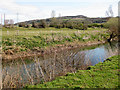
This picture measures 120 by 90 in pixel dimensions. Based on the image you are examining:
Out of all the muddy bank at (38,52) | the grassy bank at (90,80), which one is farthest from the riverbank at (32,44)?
the grassy bank at (90,80)

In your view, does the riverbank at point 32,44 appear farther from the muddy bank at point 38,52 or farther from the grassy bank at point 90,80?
the grassy bank at point 90,80

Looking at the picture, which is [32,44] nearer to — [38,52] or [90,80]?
[38,52]

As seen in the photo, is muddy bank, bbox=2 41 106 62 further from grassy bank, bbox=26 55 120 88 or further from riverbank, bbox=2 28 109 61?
grassy bank, bbox=26 55 120 88

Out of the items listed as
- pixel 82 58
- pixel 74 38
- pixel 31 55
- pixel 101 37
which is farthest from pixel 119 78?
pixel 101 37

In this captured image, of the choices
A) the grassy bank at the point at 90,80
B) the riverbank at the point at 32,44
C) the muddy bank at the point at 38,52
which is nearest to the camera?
the grassy bank at the point at 90,80

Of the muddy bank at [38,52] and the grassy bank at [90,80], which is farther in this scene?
the muddy bank at [38,52]

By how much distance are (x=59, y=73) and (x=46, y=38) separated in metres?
17.9

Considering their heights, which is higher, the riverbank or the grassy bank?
the riverbank

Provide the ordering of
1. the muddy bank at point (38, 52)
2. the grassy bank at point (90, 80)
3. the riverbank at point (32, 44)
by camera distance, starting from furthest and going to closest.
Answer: the riverbank at point (32, 44) → the muddy bank at point (38, 52) → the grassy bank at point (90, 80)

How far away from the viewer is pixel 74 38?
1374 inches

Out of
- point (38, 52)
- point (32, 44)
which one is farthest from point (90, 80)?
point (32, 44)

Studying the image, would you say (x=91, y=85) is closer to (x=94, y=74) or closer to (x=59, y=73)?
(x=94, y=74)

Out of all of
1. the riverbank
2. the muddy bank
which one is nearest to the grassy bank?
the muddy bank

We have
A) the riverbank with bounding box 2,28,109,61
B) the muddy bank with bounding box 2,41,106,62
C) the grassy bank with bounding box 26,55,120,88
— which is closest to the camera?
the grassy bank with bounding box 26,55,120,88
